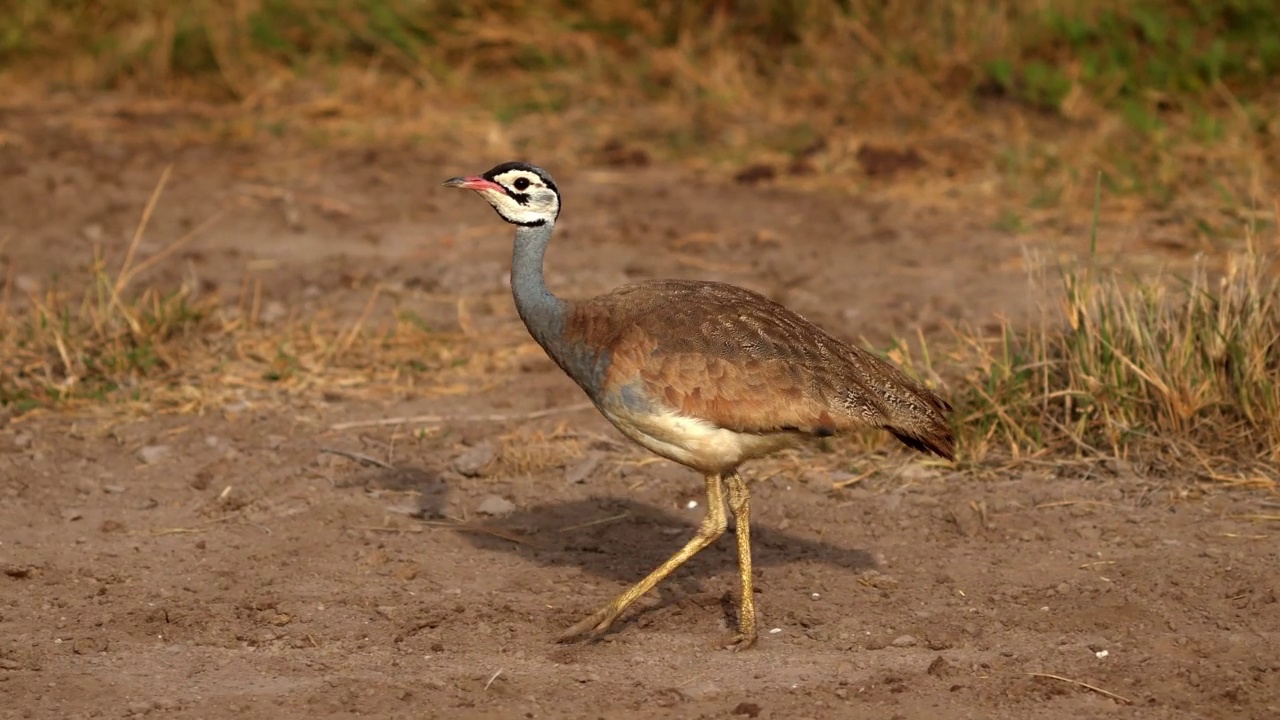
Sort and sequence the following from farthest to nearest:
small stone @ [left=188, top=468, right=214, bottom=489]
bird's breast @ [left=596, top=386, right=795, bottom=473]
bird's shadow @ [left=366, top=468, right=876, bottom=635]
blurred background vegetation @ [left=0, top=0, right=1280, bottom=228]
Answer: blurred background vegetation @ [left=0, top=0, right=1280, bottom=228], small stone @ [left=188, top=468, right=214, bottom=489], bird's shadow @ [left=366, top=468, right=876, bottom=635], bird's breast @ [left=596, top=386, right=795, bottom=473]

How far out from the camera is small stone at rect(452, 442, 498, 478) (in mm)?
6199

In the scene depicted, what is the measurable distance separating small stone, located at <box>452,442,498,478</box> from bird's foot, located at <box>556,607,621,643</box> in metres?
1.42

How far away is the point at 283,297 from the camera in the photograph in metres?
8.05

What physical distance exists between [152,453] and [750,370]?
266 centimetres

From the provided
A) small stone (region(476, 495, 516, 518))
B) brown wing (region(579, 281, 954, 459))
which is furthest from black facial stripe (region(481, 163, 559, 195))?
small stone (region(476, 495, 516, 518))

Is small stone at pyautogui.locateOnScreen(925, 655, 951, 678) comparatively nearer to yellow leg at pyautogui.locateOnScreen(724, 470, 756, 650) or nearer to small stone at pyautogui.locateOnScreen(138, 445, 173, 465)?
yellow leg at pyautogui.locateOnScreen(724, 470, 756, 650)

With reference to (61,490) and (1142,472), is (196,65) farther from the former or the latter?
(1142,472)

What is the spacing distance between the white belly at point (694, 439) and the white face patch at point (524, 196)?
65 cm

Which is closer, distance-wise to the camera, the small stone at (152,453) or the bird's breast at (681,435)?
the bird's breast at (681,435)

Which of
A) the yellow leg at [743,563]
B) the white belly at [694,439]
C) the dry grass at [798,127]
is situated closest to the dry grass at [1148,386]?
the dry grass at [798,127]

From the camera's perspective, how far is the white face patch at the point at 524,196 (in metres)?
4.98

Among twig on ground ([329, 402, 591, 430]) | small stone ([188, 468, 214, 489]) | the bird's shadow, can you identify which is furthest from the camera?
twig on ground ([329, 402, 591, 430])

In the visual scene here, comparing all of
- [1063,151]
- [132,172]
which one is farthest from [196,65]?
[1063,151]

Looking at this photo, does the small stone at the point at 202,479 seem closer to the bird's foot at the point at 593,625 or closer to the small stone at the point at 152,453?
the small stone at the point at 152,453
